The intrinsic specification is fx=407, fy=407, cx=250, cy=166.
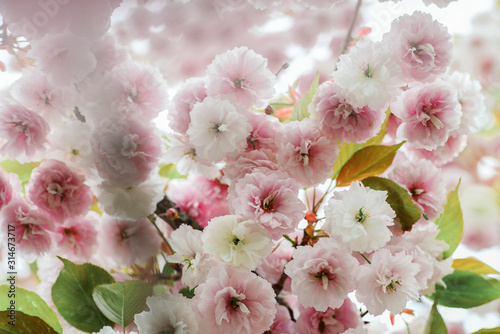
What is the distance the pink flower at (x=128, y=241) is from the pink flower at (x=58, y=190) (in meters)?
0.04

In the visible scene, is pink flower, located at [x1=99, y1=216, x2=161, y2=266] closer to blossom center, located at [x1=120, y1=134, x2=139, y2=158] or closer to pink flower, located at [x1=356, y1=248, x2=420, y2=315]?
blossom center, located at [x1=120, y1=134, x2=139, y2=158]

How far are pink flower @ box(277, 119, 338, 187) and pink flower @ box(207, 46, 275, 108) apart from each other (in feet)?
0.16

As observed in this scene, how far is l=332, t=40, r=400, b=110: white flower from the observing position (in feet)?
1.05

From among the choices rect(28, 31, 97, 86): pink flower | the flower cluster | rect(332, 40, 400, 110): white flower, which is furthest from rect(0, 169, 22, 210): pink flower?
rect(332, 40, 400, 110): white flower

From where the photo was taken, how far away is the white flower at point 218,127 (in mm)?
327

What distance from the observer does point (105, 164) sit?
354 millimetres

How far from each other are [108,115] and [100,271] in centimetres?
15

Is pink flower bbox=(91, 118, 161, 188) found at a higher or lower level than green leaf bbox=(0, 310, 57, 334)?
higher

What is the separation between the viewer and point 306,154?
34 cm

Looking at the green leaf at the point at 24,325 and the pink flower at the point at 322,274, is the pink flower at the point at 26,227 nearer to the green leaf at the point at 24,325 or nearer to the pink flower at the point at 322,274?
the green leaf at the point at 24,325

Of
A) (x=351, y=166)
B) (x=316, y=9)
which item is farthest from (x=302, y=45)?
(x=351, y=166)

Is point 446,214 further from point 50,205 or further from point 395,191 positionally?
point 50,205

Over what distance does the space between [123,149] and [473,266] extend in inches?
16.3

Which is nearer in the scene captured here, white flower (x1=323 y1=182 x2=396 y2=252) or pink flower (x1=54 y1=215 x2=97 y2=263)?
white flower (x1=323 y1=182 x2=396 y2=252)
